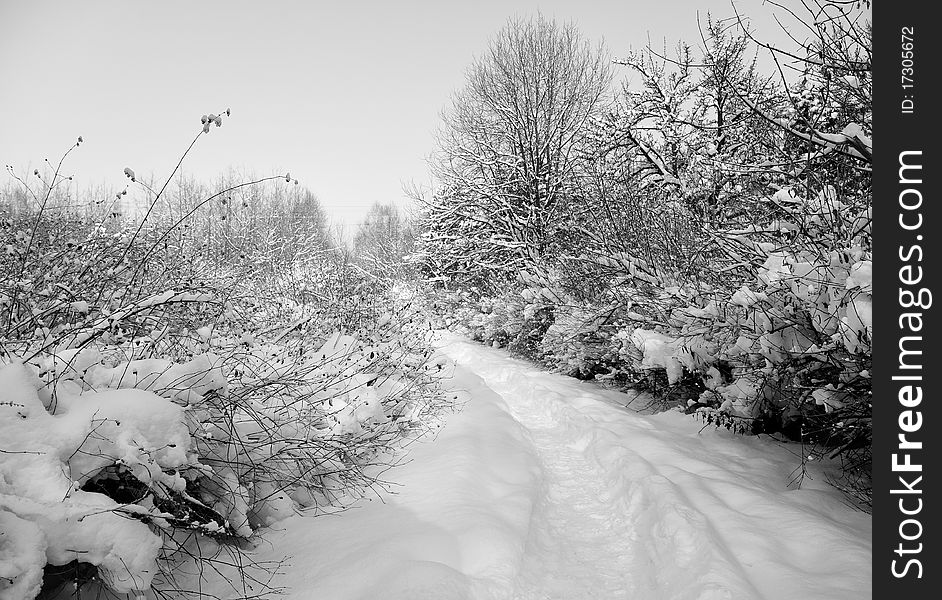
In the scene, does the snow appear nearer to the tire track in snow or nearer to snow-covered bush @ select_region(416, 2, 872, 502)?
the tire track in snow

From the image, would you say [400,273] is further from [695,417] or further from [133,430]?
[133,430]

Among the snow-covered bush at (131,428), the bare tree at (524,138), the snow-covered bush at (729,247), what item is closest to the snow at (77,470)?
the snow-covered bush at (131,428)

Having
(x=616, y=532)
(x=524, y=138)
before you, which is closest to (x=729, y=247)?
(x=616, y=532)

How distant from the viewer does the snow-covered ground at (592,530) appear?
9.34ft

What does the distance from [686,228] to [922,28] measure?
4.54m

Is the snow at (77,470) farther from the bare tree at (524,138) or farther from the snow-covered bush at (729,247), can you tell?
the bare tree at (524,138)

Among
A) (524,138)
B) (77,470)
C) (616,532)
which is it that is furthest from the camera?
(524,138)

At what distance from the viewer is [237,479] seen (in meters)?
3.21

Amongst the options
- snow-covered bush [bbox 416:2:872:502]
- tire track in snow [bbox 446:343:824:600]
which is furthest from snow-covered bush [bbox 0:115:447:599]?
snow-covered bush [bbox 416:2:872:502]

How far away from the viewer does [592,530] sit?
13.3ft

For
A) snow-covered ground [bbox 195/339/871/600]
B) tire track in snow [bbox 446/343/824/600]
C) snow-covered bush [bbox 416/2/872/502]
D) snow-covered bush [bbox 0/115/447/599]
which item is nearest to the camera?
snow-covered bush [bbox 0/115/447/599]

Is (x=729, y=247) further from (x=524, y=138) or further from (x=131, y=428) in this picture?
(x=524, y=138)

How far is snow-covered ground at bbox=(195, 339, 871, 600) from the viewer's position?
2.85m

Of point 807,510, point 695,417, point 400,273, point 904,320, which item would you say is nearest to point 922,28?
point 904,320
